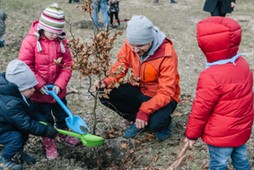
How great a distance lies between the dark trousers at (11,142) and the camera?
300 centimetres

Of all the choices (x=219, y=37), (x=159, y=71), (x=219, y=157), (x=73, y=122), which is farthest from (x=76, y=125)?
(x=219, y=37)

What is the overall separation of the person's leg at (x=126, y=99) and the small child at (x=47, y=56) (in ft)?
1.80

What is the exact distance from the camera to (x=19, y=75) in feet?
9.41

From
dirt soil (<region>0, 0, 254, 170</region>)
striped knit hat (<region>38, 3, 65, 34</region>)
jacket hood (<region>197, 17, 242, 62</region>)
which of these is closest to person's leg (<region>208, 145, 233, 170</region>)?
dirt soil (<region>0, 0, 254, 170</region>)

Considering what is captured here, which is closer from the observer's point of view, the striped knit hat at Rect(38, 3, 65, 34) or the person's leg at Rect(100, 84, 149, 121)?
the striped knit hat at Rect(38, 3, 65, 34)

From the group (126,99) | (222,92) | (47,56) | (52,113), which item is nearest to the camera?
(222,92)

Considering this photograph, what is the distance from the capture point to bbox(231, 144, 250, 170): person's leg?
2799 mm

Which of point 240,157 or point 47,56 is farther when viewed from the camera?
point 47,56

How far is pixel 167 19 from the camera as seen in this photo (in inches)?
398

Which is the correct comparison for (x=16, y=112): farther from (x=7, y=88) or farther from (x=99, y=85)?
(x=99, y=85)

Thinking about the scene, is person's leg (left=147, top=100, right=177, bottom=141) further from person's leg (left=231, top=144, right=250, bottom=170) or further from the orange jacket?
person's leg (left=231, top=144, right=250, bottom=170)

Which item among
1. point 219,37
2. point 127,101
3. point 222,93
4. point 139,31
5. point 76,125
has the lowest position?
point 127,101

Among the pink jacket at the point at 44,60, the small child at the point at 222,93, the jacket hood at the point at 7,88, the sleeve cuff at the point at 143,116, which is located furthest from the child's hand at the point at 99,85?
the small child at the point at 222,93

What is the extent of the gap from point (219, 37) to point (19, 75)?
5.24ft
